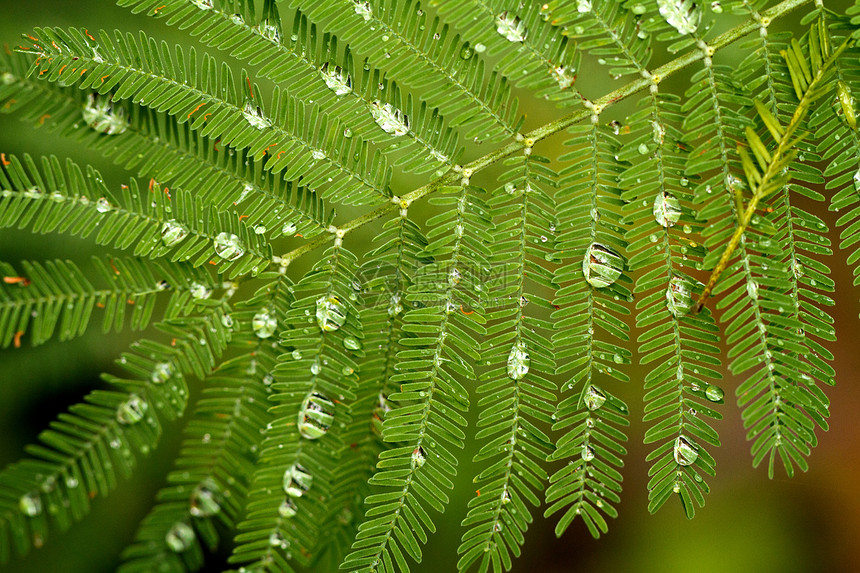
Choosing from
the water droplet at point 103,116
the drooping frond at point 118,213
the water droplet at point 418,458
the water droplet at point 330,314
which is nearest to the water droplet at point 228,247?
the drooping frond at point 118,213

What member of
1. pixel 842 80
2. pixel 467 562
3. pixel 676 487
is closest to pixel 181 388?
pixel 467 562

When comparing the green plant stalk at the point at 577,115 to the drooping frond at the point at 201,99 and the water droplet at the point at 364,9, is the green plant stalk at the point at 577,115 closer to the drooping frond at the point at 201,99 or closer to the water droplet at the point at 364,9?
the drooping frond at the point at 201,99

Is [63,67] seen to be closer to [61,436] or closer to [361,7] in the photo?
[361,7]

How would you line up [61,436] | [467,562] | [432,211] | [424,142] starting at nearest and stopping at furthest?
[61,436] < [467,562] < [424,142] < [432,211]

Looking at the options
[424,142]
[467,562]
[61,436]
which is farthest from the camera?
[424,142]

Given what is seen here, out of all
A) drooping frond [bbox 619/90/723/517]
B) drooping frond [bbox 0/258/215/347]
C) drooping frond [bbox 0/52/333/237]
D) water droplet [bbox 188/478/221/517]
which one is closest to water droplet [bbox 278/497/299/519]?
water droplet [bbox 188/478/221/517]

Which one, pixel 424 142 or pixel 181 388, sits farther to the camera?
pixel 424 142

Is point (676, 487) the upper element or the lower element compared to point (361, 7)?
lower

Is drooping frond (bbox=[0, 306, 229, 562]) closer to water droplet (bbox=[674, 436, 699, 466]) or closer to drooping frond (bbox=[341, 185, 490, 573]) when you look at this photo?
drooping frond (bbox=[341, 185, 490, 573])
